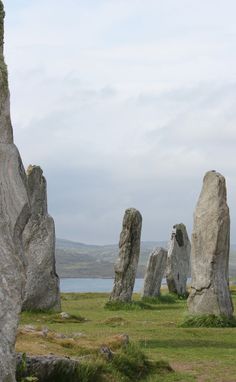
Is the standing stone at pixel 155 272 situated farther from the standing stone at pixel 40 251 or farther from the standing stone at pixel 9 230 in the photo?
the standing stone at pixel 9 230

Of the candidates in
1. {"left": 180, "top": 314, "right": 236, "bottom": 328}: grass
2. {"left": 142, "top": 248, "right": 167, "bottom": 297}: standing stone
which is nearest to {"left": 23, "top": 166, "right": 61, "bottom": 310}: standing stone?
{"left": 180, "top": 314, "right": 236, "bottom": 328}: grass

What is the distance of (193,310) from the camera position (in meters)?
22.7

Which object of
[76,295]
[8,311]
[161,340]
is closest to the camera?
[8,311]

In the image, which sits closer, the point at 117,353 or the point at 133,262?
the point at 117,353

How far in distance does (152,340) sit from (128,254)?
14.1 meters

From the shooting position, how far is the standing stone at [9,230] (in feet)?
26.5

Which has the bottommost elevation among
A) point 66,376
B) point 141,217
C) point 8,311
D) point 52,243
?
point 66,376

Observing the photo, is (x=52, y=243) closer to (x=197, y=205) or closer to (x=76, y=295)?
(x=197, y=205)

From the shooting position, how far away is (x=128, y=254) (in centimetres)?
3209

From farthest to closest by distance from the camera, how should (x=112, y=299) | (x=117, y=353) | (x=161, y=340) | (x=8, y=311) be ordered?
(x=112, y=299), (x=161, y=340), (x=117, y=353), (x=8, y=311)

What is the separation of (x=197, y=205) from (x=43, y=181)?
6467 mm

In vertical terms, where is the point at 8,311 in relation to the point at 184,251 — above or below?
below

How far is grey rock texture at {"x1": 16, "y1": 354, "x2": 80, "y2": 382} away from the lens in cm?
1070

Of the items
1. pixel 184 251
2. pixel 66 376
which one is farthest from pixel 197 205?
pixel 184 251
